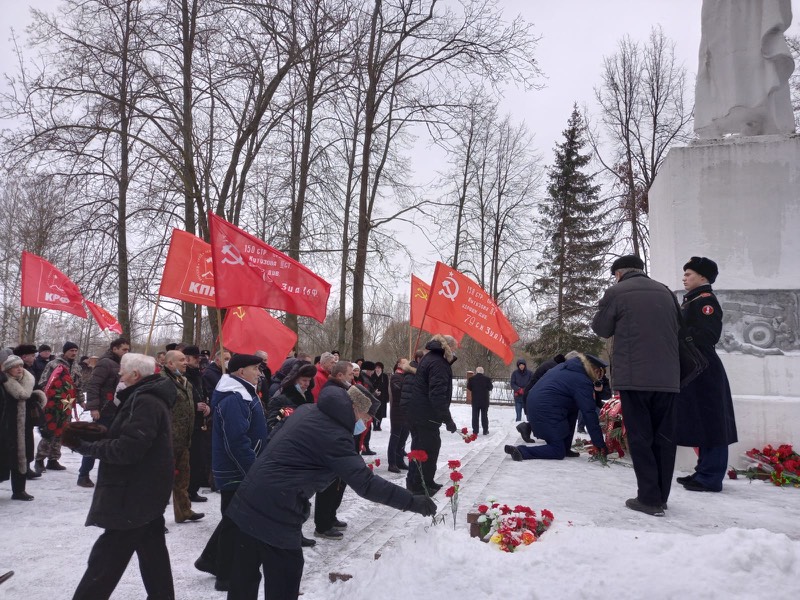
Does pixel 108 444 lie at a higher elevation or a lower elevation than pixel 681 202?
lower

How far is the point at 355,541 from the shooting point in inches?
216

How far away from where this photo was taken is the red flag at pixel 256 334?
9578 mm

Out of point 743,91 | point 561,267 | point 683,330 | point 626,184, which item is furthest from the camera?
point 561,267

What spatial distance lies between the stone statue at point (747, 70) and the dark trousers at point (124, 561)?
272 inches

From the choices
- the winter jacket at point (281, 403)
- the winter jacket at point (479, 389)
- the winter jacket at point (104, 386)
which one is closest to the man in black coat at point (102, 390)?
the winter jacket at point (104, 386)

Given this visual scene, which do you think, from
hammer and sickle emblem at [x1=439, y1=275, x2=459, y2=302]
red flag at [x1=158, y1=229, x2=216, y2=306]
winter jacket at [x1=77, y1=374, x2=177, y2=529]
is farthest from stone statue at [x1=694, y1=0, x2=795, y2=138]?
red flag at [x1=158, y1=229, x2=216, y2=306]

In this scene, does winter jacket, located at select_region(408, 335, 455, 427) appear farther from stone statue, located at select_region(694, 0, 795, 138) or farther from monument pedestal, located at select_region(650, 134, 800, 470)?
stone statue, located at select_region(694, 0, 795, 138)

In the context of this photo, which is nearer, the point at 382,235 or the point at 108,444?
the point at 108,444

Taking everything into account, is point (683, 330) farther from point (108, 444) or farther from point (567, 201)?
point (567, 201)

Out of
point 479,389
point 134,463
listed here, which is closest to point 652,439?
point 134,463

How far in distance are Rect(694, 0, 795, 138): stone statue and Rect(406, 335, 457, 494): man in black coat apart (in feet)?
13.1

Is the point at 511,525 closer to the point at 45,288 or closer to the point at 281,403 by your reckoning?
the point at 281,403

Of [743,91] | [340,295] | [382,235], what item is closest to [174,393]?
[743,91]

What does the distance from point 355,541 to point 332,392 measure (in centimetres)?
264
